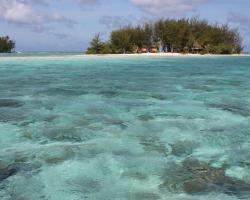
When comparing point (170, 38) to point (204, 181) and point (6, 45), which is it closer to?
point (6, 45)

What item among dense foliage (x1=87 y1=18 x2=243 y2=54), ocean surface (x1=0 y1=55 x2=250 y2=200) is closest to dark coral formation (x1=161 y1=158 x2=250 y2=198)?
ocean surface (x1=0 y1=55 x2=250 y2=200)

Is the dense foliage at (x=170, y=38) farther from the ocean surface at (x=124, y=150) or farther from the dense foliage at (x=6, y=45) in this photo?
the ocean surface at (x=124, y=150)

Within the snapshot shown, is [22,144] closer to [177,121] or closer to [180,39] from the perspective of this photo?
[177,121]

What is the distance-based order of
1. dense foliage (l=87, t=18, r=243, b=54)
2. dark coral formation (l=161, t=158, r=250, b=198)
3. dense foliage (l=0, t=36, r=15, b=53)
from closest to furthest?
1. dark coral formation (l=161, t=158, r=250, b=198)
2. dense foliage (l=87, t=18, r=243, b=54)
3. dense foliage (l=0, t=36, r=15, b=53)

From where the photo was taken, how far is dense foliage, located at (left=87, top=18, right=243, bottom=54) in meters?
58.0

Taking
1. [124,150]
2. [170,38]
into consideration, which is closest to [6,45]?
[170,38]

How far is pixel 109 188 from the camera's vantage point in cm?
443

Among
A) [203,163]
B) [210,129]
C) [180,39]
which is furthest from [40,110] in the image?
[180,39]

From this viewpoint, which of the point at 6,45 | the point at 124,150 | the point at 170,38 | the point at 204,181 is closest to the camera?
the point at 204,181

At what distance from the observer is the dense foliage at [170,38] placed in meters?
58.0

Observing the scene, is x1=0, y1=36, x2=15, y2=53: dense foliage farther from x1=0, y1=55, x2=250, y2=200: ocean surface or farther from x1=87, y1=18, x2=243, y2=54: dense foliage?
x1=0, y1=55, x2=250, y2=200: ocean surface

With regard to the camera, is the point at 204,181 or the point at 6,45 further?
the point at 6,45

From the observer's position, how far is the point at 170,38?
191 feet

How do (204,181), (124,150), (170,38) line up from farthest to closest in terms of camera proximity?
1. (170,38)
2. (124,150)
3. (204,181)
